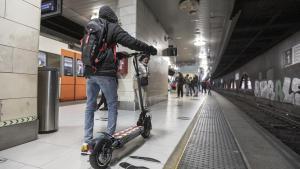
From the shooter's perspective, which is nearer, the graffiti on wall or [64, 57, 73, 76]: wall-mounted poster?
the graffiti on wall

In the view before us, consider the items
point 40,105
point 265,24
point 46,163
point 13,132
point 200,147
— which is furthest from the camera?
point 265,24

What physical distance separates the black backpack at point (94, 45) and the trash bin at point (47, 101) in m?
1.57

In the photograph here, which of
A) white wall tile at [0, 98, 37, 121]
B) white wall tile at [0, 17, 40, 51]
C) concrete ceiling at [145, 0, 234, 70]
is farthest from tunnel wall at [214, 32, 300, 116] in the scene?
white wall tile at [0, 17, 40, 51]

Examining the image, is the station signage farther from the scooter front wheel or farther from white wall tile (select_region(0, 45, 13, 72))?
the scooter front wheel

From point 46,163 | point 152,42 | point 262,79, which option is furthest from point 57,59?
point 262,79

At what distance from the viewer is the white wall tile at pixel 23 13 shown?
86.7 inches

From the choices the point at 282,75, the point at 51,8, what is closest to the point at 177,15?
the point at 51,8

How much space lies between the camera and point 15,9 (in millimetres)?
2264

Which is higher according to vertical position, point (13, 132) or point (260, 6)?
point (260, 6)

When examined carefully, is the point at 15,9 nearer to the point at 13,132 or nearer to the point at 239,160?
the point at 13,132

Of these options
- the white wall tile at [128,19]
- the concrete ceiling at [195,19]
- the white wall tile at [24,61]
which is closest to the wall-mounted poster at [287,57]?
the concrete ceiling at [195,19]

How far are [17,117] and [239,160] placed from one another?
2.86 meters

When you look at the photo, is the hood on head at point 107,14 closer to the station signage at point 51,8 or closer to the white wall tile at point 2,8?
the white wall tile at point 2,8

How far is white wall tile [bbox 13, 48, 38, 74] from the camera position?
7.51 ft
